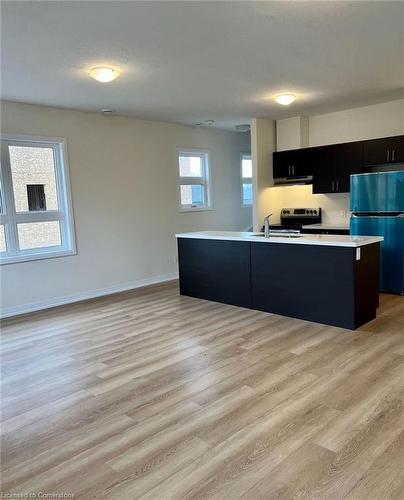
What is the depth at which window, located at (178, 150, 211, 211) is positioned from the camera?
23.4 ft

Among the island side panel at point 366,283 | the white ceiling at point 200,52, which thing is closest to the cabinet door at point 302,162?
the white ceiling at point 200,52

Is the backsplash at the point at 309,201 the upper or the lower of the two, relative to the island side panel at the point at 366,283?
upper

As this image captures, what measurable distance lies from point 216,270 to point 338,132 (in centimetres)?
315

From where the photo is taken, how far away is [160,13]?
273 centimetres

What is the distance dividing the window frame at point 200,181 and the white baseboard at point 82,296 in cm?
127

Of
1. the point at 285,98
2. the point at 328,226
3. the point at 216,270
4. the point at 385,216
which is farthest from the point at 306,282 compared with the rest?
the point at 285,98

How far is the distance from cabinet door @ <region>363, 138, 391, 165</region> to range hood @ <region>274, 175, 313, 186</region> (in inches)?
36.6

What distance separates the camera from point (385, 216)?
5191 millimetres

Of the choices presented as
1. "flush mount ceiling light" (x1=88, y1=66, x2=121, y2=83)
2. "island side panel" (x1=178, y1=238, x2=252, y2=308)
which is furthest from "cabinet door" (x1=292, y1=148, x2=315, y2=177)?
"flush mount ceiling light" (x1=88, y1=66, x2=121, y2=83)

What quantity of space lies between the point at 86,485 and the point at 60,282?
387 centimetres

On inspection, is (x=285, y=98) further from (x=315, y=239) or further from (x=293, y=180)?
(x=315, y=239)

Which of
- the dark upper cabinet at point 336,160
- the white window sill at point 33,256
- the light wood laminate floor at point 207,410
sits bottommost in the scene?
the light wood laminate floor at point 207,410

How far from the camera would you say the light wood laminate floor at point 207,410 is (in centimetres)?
196

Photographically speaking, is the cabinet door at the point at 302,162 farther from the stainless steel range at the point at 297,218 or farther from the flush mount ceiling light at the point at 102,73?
the flush mount ceiling light at the point at 102,73
